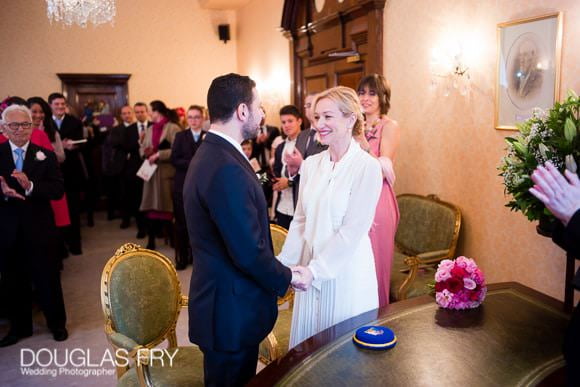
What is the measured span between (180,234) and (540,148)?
15.3 feet

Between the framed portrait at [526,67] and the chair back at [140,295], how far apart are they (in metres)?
2.33

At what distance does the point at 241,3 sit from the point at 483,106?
682 cm

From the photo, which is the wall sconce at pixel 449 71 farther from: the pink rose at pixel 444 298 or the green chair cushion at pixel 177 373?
the green chair cushion at pixel 177 373

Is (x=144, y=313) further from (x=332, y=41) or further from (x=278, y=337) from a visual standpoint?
(x=332, y=41)

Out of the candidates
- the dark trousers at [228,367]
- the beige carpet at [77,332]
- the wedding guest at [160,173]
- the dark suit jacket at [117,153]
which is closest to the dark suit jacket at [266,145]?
the wedding guest at [160,173]

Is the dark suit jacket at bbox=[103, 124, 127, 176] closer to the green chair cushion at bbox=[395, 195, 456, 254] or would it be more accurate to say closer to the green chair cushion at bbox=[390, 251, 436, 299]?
the green chair cushion at bbox=[395, 195, 456, 254]

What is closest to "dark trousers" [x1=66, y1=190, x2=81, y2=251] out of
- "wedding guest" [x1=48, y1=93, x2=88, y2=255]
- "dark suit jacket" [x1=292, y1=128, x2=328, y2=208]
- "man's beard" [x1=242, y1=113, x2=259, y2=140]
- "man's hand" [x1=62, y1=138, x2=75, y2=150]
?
"wedding guest" [x1=48, y1=93, x2=88, y2=255]

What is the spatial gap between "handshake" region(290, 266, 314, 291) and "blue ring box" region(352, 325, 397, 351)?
13.9 inches

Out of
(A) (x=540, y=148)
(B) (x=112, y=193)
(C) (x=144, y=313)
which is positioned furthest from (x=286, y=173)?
(B) (x=112, y=193)

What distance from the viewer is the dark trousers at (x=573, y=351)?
139 centimetres

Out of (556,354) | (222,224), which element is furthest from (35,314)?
(556,354)

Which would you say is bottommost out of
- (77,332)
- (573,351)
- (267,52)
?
(77,332)

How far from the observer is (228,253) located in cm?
193

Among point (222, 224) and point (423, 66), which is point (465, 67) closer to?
point (423, 66)
